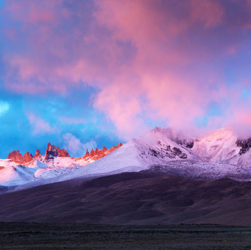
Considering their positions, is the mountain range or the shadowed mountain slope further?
the mountain range

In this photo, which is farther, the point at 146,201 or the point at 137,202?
the point at 146,201

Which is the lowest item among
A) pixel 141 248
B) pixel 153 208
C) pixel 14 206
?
pixel 141 248

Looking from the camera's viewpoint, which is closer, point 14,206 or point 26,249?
point 26,249

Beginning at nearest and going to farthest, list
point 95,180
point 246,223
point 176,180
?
1. point 246,223
2. point 176,180
3. point 95,180

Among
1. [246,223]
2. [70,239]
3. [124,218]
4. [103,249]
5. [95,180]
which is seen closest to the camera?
[103,249]

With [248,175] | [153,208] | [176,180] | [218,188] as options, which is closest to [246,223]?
[153,208]

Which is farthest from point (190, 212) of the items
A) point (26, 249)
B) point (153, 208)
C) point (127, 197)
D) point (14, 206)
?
point (26, 249)

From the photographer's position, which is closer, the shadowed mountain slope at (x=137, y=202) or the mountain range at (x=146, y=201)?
the shadowed mountain slope at (x=137, y=202)

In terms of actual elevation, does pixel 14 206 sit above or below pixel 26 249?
above

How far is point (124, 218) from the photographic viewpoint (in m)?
122

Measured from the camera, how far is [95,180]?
655 feet

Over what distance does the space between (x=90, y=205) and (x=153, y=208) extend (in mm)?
22365

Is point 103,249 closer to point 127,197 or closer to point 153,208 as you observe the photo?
point 153,208

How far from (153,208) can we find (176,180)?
1761 inches
